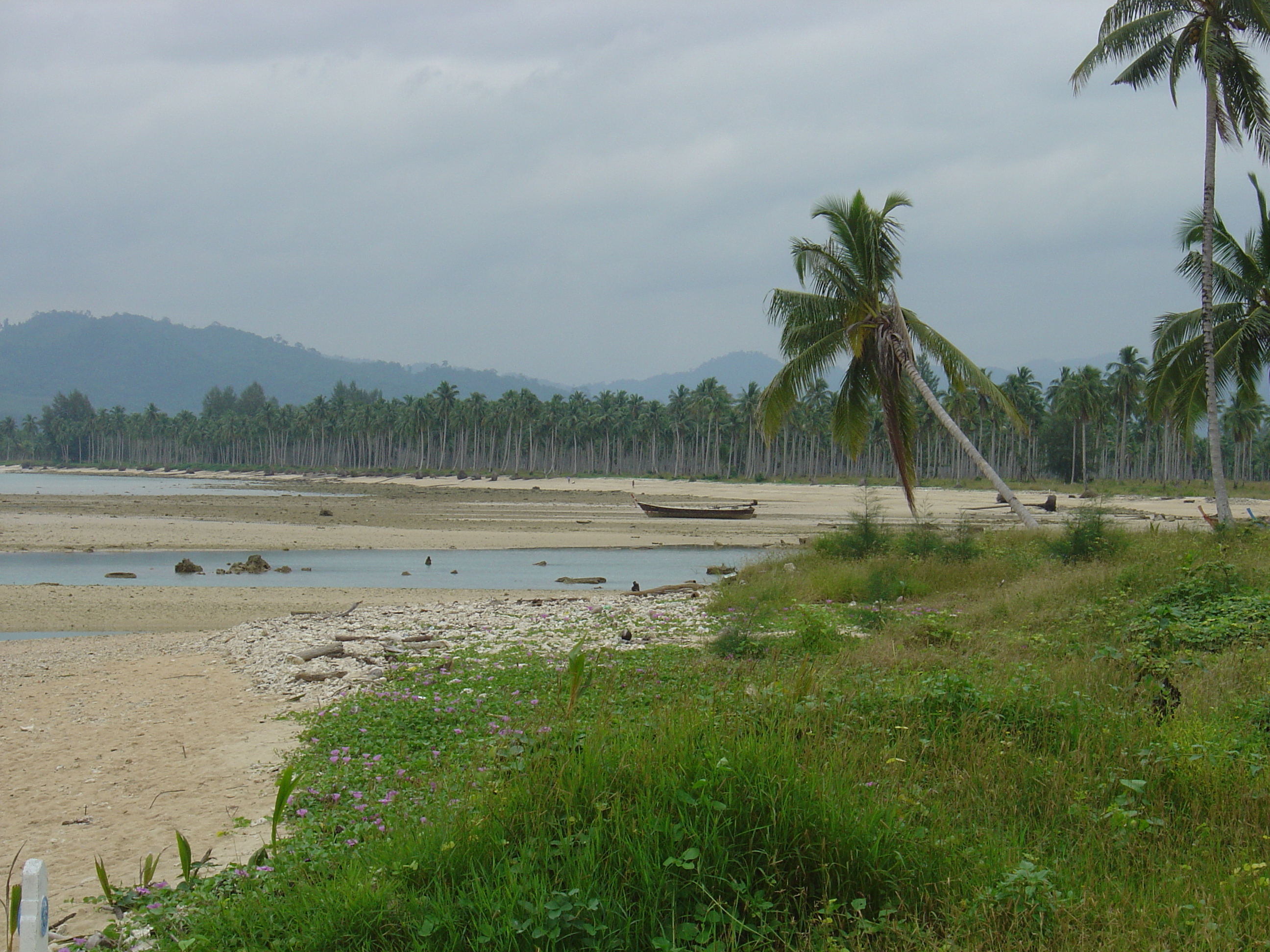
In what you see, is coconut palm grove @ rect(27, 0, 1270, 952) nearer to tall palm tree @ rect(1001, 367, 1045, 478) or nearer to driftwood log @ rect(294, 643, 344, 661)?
driftwood log @ rect(294, 643, 344, 661)

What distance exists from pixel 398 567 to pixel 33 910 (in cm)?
2530

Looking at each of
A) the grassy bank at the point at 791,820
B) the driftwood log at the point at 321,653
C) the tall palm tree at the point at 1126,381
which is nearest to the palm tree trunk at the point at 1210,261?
the grassy bank at the point at 791,820

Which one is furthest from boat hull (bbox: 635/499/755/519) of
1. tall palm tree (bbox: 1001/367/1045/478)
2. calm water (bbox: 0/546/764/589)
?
tall palm tree (bbox: 1001/367/1045/478)

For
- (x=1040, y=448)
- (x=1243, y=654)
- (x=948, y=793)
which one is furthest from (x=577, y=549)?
(x=1040, y=448)

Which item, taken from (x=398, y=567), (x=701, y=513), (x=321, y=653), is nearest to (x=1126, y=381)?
(x=701, y=513)

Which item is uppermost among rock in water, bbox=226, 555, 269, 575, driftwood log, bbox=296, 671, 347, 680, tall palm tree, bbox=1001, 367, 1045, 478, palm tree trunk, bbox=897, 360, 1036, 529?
tall palm tree, bbox=1001, 367, 1045, 478

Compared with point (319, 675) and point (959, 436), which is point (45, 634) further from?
point (959, 436)

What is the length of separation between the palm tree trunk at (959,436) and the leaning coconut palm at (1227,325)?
17.2ft

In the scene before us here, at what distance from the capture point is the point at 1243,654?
318 inches

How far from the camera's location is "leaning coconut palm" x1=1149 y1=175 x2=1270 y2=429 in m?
22.7

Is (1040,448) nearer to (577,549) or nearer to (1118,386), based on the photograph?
(1118,386)

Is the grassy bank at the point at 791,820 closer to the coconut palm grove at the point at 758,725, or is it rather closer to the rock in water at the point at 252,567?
the coconut palm grove at the point at 758,725

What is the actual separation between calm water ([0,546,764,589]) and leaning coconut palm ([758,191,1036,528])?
5.54 meters

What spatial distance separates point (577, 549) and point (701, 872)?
29753 millimetres
